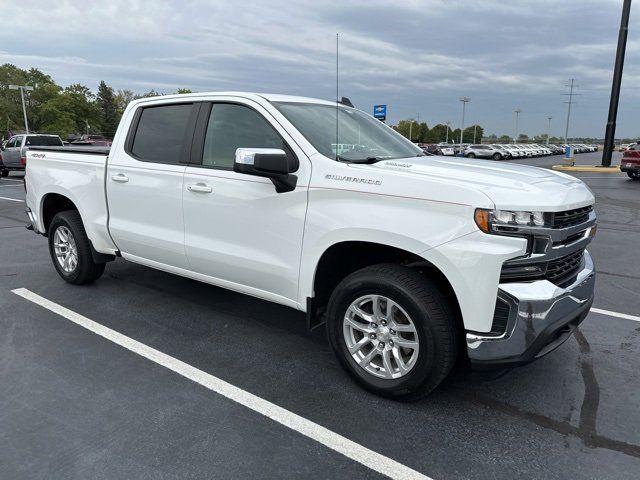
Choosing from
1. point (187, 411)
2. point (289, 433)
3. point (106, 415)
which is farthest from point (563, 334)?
point (106, 415)

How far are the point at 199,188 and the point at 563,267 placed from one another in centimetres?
262

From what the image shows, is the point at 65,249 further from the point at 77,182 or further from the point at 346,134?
the point at 346,134

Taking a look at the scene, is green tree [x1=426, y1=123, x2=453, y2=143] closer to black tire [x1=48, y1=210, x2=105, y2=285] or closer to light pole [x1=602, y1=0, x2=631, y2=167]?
light pole [x1=602, y1=0, x2=631, y2=167]

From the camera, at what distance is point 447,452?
2.73 meters

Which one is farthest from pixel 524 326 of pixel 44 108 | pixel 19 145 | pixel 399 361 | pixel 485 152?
pixel 44 108

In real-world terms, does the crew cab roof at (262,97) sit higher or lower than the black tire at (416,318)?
higher

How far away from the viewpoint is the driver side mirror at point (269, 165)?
3.14 metres

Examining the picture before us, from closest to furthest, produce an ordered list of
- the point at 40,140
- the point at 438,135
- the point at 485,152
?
the point at 40,140, the point at 485,152, the point at 438,135

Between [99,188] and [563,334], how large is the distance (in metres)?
4.17

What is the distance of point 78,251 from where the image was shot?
5.24 m

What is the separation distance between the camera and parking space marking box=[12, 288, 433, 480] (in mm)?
2607

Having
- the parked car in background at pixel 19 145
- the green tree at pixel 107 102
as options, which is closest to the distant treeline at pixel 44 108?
the green tree at pixel 107 102

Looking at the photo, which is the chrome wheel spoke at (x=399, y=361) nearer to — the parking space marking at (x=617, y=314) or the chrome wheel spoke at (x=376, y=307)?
the chrome wheel spoke at (x=376, y=307)

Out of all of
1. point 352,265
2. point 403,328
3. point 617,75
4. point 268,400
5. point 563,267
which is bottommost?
point 268,400
